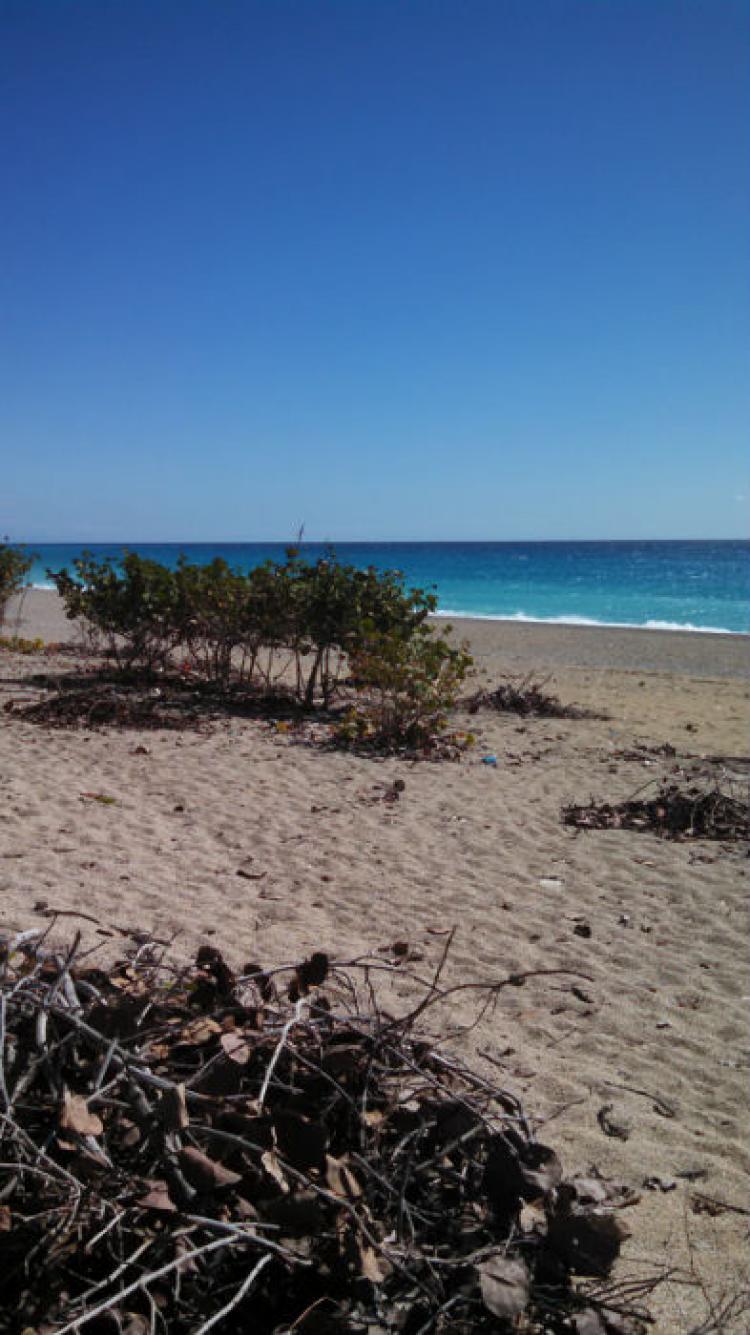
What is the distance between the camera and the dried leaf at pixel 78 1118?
1.61 metres

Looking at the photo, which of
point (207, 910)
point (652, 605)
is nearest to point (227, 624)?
point (207, 910)

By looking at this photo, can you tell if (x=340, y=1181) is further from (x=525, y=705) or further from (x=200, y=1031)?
(x=525, y=705)

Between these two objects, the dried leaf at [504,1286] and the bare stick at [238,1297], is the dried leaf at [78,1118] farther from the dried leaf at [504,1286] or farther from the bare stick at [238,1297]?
the dried leaf at [504,1286]

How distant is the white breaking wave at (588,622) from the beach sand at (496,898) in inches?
795

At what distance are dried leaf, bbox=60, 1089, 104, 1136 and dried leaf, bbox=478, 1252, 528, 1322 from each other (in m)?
0.74

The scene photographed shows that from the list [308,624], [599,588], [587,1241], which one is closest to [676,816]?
[308,624]

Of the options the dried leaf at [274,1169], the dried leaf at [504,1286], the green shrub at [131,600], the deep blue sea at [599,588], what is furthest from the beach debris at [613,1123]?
the deep blue sea at [599,588]

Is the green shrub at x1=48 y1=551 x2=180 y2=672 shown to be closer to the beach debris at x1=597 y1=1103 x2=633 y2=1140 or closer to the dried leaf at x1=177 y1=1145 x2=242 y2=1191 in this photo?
the beach debris at x1=597 y1=1103 x2=633 y2=1140

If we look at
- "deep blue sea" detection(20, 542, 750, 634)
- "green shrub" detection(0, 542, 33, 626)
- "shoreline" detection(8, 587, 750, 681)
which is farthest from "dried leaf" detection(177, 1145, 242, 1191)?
"deep blue sea" detection(20, 542, 750, 634)

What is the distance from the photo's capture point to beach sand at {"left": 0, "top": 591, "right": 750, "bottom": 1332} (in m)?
2.80

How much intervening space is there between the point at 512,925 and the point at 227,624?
631 centimetres

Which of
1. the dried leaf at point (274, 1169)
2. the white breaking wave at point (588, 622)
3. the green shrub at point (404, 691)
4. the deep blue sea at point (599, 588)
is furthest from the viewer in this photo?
the deep blue sea at point (599, 588)

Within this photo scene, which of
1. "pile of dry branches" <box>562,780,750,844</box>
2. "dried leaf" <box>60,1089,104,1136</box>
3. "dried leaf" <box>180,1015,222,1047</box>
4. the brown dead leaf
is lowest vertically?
"pile of dry branches" <box>562,780,750,844</box>

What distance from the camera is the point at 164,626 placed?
10336 mm
